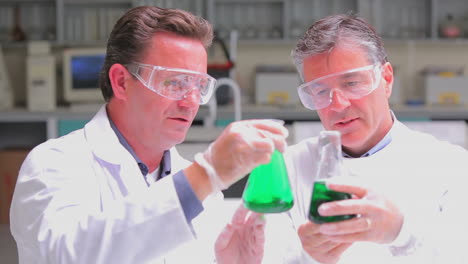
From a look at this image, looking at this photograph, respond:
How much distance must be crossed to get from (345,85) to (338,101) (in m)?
0.05

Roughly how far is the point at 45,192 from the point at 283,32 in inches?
179

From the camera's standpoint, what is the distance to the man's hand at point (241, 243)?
1.21m

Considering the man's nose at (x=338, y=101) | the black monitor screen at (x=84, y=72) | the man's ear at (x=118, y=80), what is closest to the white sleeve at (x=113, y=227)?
the man's ear at (x=118, y=80)

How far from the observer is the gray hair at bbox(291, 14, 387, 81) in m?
1.44

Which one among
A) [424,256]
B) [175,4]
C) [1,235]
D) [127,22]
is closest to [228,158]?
[424,256]

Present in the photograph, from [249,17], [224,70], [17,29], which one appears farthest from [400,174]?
[17,29]

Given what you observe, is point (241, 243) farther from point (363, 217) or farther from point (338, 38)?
point (338, 38)

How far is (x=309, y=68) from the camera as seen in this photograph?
1474 millimetres

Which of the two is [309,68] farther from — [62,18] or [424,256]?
[62,18]

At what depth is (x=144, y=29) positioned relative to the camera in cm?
145

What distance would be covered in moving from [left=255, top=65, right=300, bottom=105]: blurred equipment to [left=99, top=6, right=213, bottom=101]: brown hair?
3.65 m

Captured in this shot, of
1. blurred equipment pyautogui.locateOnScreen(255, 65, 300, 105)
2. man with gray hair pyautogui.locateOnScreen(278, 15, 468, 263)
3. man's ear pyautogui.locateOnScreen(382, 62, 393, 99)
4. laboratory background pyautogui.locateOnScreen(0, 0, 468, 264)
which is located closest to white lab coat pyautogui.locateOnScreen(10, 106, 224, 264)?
man with gray hair pyautogui.locateOnScreen(278, 15, 468, 263)

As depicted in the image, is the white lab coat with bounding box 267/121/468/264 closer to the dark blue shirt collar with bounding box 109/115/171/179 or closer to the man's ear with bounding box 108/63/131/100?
the dark blue shirt collar with bounding box 109/115/171/179

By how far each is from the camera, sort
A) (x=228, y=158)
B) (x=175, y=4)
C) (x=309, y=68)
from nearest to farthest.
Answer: (x=228, y=158)
(x=309, y=68)
(x=175, y=4)
